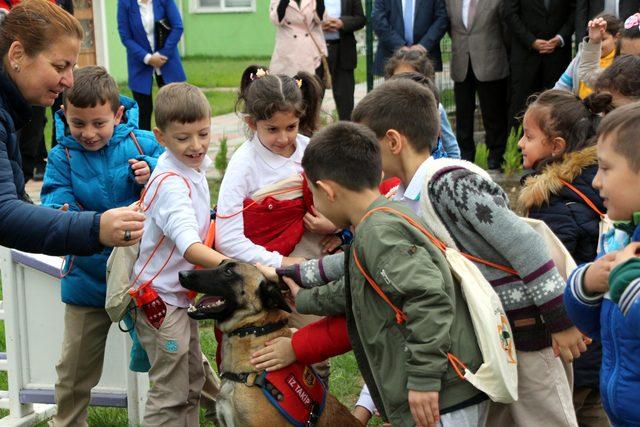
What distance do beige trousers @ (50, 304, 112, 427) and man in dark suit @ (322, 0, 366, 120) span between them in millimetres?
7490

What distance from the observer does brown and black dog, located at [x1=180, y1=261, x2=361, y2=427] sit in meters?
3.98

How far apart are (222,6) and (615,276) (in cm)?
2820

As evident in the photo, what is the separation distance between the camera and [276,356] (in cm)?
399

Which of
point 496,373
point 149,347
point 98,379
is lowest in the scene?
point 98,379

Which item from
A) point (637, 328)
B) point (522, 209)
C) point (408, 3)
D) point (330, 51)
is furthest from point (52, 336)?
point (330, 51)

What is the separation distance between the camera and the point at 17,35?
153 inches

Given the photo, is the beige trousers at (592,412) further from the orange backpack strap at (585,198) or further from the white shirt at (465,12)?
the white shirt at (465,12)

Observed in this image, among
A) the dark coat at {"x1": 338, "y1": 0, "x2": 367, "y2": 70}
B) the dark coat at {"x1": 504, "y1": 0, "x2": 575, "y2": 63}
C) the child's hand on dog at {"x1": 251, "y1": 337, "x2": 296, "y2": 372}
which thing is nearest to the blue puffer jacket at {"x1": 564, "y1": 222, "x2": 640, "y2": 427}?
the child's hand on dog at {"x1": 251, "y1": 337, "x2": 296, "y2": 372}

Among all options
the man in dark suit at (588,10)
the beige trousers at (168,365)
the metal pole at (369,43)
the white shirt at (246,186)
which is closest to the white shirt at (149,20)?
the metal pole at (369,43)

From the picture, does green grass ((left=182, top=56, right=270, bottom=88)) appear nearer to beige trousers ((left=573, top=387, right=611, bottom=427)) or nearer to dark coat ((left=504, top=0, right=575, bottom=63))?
dark coat ((left=504, top=0, right=575, bottom=63))

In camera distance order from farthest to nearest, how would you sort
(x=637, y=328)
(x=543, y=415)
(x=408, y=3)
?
(x=408, y=3)
(x=543, y=415)
(x=637, y=328)

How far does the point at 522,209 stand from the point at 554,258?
0.70 metres

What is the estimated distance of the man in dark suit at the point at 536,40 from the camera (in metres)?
10.3

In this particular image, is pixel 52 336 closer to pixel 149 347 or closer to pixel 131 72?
pixel 149 347
